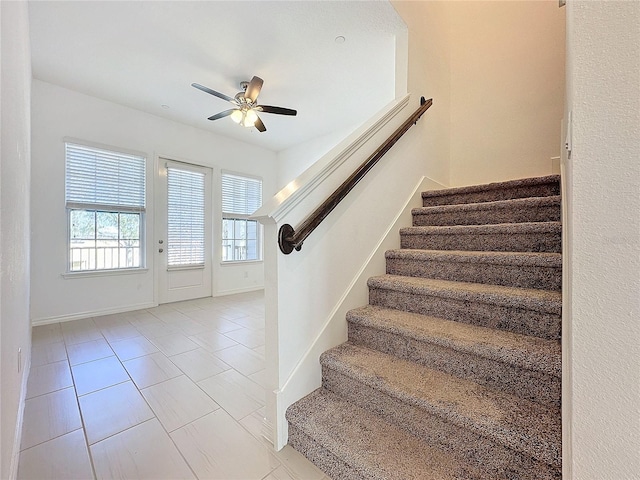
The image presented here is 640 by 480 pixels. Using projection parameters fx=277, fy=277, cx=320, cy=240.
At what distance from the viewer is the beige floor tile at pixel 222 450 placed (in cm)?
117

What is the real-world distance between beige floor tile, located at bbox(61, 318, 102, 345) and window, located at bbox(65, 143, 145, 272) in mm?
675

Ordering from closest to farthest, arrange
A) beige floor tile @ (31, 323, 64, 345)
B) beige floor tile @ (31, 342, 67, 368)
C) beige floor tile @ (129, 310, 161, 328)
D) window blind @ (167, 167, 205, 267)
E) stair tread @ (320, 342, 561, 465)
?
stair tread @ (320, 342, 561, 465), beige floor tile @ (31, 342, 67, 368), beige floor tile @ (31, 323, 64, 345), beige floor tile @ (129, 310, 161, 328), window blind @ (167, 167, 205, 267)

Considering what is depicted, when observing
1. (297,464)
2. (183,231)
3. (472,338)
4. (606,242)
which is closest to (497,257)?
(472,338)

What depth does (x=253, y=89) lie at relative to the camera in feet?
9.68

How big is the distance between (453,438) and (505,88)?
3352 mm

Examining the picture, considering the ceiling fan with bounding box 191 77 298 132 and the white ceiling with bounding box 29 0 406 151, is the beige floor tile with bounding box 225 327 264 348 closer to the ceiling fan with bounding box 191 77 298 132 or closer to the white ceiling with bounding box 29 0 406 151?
the ceiling fan with bounding box 191 77 298 132

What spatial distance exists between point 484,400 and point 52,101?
16.2 ft

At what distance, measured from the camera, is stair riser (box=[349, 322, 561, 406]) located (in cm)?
101

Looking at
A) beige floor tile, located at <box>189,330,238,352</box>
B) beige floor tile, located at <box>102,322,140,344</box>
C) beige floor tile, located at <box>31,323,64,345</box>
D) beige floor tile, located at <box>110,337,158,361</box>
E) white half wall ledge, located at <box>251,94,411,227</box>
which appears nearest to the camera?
white half wall ledge, located at <box>251,94,411,227</box>

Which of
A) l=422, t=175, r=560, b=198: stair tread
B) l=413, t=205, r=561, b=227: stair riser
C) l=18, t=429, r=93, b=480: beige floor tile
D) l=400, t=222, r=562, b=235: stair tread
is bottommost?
l=18, t=429, r=93, b=480: beige floor tile

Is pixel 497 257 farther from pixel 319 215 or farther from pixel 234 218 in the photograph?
pixel 234 218

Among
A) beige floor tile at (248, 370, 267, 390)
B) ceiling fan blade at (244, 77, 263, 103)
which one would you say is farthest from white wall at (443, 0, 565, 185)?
beige floor tile at (248, 370, 267, 390)

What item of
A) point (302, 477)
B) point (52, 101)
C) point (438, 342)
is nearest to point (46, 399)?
point (302, 477)

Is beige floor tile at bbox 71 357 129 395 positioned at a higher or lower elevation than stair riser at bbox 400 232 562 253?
lower
